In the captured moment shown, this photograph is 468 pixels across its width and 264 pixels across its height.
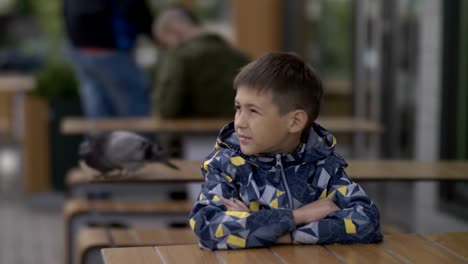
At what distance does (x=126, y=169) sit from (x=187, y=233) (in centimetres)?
42

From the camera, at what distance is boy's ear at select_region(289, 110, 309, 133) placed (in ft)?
8.69

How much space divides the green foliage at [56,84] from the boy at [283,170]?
576 cm

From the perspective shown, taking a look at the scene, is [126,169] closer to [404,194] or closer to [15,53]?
[404,194]

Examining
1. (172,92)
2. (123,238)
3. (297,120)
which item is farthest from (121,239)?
(172,92)

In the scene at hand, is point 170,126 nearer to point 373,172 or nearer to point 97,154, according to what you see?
point 97,154

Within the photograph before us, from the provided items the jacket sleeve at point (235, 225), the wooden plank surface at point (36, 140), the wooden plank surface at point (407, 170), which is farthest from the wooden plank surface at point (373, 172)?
the wooden plank surface at point (36, 140)

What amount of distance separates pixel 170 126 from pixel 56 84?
3.13m

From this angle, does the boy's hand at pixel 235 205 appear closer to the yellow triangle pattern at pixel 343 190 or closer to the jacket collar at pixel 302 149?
the jacket collar at pixel 302 149

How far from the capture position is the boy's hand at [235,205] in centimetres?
260

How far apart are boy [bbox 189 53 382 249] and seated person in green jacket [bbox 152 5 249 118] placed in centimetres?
324

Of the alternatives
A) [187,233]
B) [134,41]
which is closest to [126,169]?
[187,233]

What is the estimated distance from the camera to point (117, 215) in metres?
4.69

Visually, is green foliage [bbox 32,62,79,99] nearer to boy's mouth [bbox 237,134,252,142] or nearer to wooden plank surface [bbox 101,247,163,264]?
boy's mouth [bbox 237,134,252,142]

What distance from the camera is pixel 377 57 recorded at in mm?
8172
